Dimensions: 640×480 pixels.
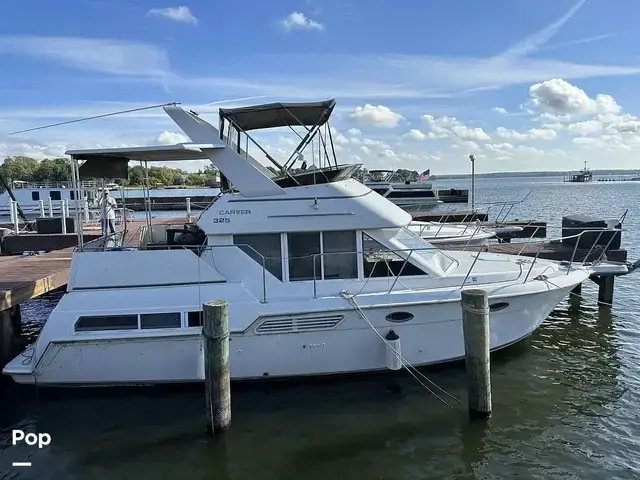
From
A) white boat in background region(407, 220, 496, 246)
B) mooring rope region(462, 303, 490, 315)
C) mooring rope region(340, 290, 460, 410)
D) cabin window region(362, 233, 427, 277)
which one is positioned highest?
cabin window region(362, 233, 427, 277)

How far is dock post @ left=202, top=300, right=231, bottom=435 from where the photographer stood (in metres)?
6.99

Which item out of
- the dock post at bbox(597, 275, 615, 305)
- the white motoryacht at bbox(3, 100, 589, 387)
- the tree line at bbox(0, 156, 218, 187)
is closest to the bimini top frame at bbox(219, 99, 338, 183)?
the white motoryacht at bbox(3, 100, 589, 387)

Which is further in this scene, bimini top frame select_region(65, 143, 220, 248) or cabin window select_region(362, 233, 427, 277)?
cabin window select_region(362, 233, 427, 277)

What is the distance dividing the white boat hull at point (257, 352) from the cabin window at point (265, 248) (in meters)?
1.09

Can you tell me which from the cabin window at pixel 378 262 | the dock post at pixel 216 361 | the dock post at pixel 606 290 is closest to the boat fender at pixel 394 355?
the cabin window at pixel 378 262

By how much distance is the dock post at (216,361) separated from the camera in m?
6.99

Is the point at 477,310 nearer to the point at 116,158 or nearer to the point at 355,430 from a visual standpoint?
the point at 355,430

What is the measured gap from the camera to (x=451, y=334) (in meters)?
8.39

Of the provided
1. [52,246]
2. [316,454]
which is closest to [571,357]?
[316,454]

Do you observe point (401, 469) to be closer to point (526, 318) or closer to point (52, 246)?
point (526, 318)

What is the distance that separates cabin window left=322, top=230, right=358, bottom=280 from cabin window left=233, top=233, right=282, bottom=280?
0.74m

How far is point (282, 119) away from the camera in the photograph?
30.2 feet

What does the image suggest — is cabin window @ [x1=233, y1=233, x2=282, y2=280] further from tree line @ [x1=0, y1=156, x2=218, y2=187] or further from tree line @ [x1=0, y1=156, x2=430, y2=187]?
tree line @ [x1=0, y1=156, x2=218, y2=187]

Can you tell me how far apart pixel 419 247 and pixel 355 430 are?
10.6 ft
